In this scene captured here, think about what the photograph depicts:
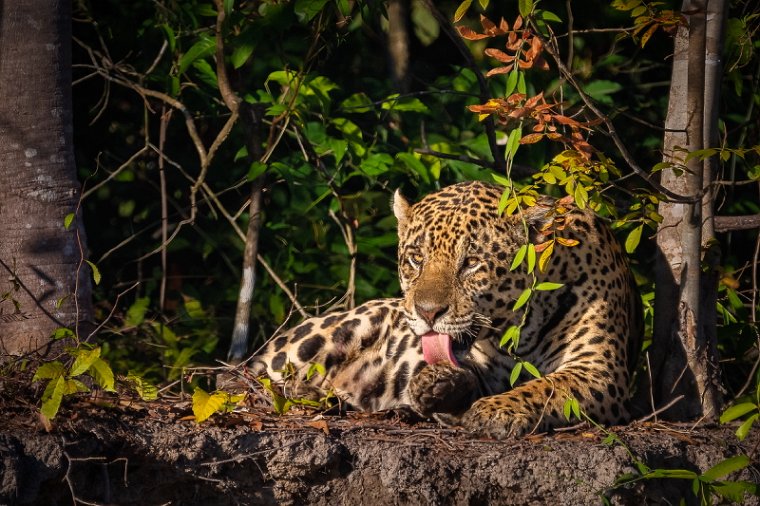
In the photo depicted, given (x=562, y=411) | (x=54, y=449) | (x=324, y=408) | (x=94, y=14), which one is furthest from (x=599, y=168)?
(x=94, y=14)

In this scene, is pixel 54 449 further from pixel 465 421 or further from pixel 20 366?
pixel 465 421

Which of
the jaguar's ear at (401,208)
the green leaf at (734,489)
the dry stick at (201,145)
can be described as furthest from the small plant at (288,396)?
the green leaf at (734,489)

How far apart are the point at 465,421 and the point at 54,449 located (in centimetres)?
198

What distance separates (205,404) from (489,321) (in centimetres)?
178

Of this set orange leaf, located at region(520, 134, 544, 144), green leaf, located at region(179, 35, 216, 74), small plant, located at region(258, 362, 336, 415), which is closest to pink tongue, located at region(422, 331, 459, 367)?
small plant, located at region(258, 362, 336, 415)

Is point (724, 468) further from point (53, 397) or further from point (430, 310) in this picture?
point (53, 397)

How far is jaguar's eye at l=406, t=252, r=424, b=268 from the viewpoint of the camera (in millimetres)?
6430

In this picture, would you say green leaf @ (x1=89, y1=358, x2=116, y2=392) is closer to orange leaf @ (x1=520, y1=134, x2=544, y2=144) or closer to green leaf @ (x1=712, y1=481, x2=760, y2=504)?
orange leaf @ (x1=520, y1=134, x2=544, y2=144)

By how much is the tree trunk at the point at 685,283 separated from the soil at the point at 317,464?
87 cm

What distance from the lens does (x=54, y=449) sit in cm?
454

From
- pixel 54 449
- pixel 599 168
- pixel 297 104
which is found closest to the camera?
pixel 54 449

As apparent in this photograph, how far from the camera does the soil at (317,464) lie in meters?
4.79

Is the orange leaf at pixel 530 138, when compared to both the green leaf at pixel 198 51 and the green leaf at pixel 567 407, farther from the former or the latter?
the green leaf at pixel 198 51

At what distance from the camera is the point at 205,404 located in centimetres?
517
